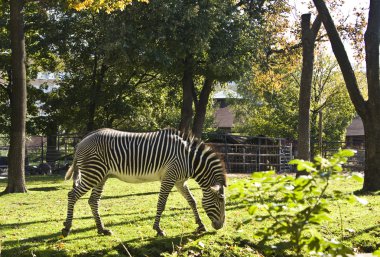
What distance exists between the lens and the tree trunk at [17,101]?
1496 centimetres

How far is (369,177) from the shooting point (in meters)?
13.8

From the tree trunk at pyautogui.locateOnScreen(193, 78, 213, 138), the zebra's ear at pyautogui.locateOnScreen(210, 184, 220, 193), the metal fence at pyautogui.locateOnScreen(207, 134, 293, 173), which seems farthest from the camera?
the metal fence at pyautogui.locateOnScreen(207, 134, 293, 173)

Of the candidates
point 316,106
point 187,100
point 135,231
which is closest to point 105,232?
point 135,231

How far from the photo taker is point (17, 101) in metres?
15.0

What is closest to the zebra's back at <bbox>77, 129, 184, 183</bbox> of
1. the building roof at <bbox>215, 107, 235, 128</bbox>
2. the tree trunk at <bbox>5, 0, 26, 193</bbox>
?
the tree trunk at <bbox>5, 0, 26, 193</bbox>

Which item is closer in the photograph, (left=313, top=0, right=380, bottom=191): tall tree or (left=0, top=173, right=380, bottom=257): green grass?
(left=0, top=173, right=380, bottom=257): green grass

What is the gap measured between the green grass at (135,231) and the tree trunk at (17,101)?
233cm

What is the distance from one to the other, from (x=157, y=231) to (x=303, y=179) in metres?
5.68

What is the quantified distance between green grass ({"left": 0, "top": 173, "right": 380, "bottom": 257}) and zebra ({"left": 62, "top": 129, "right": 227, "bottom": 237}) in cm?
43

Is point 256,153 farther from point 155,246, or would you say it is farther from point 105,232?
point 155,246

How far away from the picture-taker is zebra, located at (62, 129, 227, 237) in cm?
808

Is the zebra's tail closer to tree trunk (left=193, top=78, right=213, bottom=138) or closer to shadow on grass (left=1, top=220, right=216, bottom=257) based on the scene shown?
shadow on grass (left=1, top=220, right=216, bottom=257)

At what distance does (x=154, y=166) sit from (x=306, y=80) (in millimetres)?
9545

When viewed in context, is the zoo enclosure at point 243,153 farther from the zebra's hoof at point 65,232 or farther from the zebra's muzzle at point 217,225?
the zebra's hoof at point 65,232
